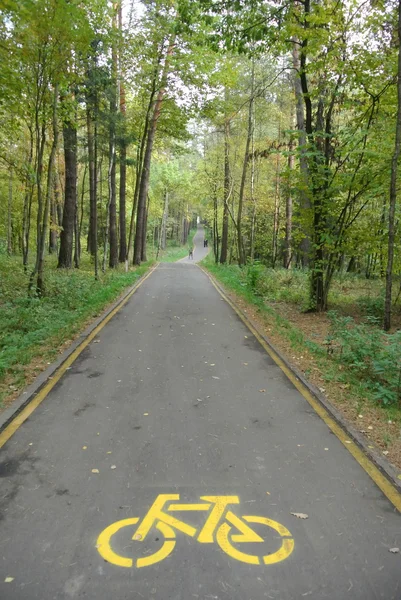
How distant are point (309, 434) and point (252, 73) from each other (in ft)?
60.3

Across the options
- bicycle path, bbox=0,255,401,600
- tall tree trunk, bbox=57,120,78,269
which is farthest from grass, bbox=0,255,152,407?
tall tree trunk, bbox=57,120,78,269

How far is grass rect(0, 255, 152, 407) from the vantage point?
6.60 meters

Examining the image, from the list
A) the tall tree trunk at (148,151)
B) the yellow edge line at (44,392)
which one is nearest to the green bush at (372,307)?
the yellow edge line at (44,392)

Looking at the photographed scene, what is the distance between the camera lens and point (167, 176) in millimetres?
42719

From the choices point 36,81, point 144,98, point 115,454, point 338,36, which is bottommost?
point 115,454

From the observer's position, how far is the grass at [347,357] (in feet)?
17.3

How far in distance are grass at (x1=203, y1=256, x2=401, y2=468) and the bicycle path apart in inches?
26.8

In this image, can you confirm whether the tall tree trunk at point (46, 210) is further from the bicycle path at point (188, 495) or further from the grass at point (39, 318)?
the bicycle path at point (188, 495)

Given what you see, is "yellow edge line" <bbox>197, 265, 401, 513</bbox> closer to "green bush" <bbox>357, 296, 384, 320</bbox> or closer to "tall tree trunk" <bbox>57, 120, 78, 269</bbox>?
"green bush" <bbox>357, 296, 384, 320</bbox>

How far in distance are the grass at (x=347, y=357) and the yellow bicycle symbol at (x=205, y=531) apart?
1.96m

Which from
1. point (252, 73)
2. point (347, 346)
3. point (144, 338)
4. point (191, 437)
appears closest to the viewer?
point (191, 437)

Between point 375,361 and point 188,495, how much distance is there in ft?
14.4

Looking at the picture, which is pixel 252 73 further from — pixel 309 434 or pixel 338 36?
pixel 309 434

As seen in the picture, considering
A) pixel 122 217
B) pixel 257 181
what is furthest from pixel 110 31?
pixel 257 181
